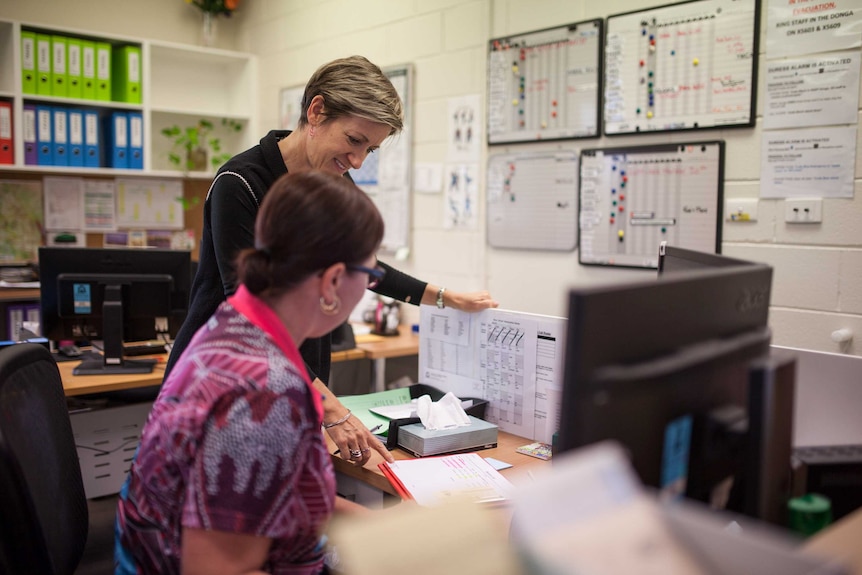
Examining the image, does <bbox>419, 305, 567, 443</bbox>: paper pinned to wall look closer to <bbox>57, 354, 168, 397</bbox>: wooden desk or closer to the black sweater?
the black sweater

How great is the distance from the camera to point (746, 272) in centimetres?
91

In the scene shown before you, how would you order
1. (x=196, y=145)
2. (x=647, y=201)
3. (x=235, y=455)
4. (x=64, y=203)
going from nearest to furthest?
(x=235, y=455) < (x=647, y=201) < (x=64, y=203) < (x=196, y=145)

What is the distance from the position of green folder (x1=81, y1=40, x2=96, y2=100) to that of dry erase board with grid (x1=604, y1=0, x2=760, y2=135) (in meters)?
2.84

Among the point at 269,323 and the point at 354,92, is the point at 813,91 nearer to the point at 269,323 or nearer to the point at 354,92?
the point at 354,92

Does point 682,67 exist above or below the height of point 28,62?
below

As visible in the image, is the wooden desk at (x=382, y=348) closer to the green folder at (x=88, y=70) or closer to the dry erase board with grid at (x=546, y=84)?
the dry erase board with grid at (x=546, y=84)

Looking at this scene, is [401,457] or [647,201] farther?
[647,201]

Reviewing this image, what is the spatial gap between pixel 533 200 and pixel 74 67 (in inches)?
105

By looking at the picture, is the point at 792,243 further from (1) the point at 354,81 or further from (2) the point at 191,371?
(2) the point at 191,371

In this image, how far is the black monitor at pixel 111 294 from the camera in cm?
260

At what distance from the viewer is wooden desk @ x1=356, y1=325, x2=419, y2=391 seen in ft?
10.2

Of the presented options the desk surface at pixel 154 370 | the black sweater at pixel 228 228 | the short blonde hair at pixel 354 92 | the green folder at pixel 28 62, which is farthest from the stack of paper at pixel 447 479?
the green folder at pixel 28 62

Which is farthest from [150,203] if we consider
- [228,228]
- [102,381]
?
[228,228]

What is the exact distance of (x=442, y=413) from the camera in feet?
6.12
